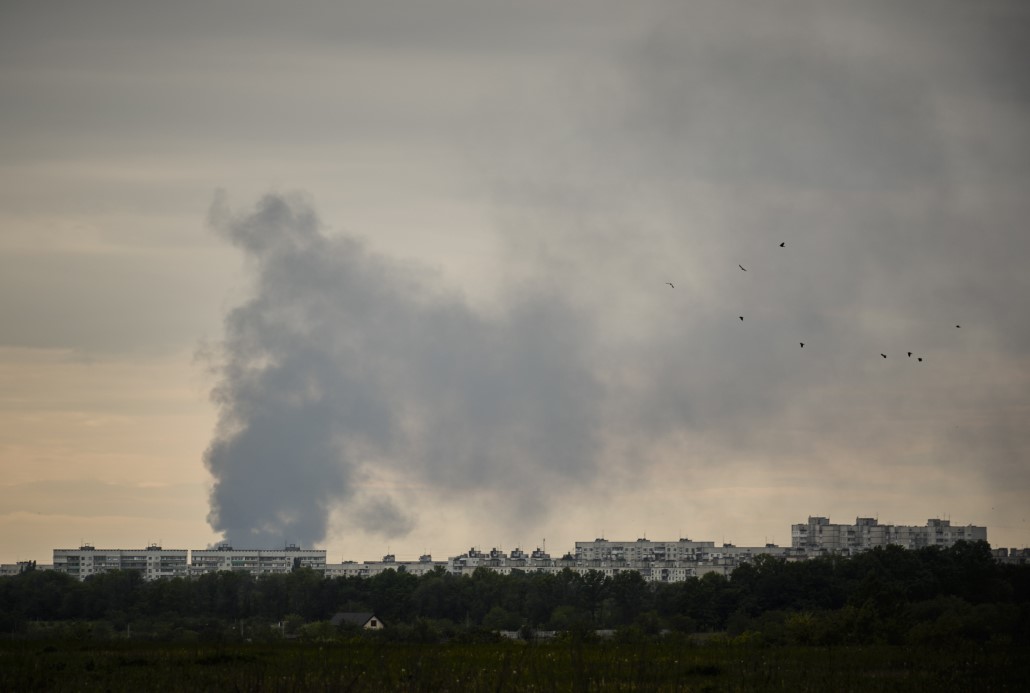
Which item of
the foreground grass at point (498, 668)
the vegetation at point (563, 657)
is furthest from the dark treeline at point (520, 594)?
the foreground grass at point (498, 668)

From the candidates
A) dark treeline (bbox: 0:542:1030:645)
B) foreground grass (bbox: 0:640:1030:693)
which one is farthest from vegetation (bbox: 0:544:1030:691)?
dark treeline (bbox: 0:542:1030:645)

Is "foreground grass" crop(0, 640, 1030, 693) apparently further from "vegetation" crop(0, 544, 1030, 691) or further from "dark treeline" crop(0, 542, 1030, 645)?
"dark treeline" crop(0, 542, 1030, 645)

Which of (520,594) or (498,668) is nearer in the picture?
(498,668)

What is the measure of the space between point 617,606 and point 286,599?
41986 mm

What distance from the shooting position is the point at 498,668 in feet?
88.4

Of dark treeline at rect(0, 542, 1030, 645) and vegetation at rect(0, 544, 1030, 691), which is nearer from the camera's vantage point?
vegetation at rect(0, 544, 1030, 691)

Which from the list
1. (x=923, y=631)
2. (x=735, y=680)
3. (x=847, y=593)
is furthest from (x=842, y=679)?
(x=847, y=593)

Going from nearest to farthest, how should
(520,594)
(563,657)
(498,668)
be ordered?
(498,668) → (563,657) → (520,594)

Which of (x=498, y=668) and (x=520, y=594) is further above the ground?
(x=498, y=668)

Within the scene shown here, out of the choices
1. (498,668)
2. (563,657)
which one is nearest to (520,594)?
(563,657)

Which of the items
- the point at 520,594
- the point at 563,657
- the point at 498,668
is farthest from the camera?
the point at 520,594

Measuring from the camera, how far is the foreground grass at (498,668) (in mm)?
23578

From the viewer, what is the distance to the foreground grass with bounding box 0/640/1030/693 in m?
23.6

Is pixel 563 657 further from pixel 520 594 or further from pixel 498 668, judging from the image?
pixel 520 594
